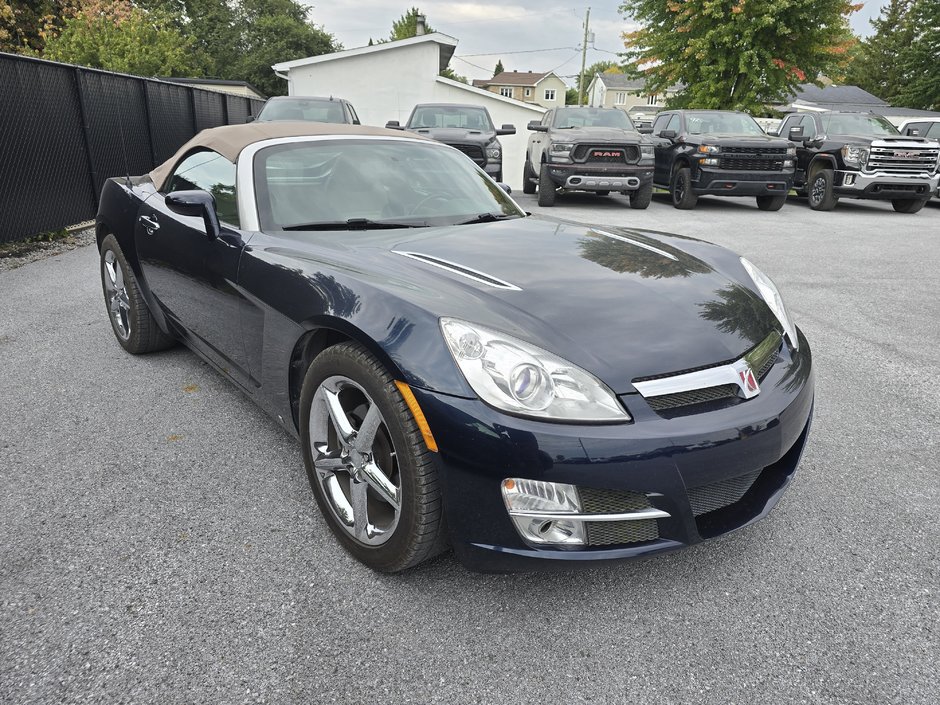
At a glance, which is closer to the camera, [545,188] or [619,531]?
[619,531]

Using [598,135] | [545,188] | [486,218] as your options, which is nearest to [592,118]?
[598,135]

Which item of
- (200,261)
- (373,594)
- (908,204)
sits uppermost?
(200,261)

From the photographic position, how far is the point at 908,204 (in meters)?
13.1

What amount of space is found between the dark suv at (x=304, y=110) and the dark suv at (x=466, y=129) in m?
1.02

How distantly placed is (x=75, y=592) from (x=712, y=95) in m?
25.0

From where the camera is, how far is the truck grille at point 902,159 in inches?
472

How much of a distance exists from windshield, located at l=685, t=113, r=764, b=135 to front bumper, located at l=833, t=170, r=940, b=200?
188 cm

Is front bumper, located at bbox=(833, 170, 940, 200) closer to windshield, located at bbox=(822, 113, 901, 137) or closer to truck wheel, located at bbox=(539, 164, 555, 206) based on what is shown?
windshield, located at bbox=(822, 113, 901, 137)

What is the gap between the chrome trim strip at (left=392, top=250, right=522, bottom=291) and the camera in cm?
219

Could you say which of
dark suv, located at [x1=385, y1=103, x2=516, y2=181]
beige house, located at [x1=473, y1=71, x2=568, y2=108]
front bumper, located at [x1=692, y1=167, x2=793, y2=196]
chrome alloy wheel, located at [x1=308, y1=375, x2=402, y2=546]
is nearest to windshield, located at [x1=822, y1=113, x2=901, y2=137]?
front bumper, located at [x1=692, y1=167, x2=793, y2=196]

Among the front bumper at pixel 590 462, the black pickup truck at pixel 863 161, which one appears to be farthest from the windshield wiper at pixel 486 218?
the black pickup truck at pixel 863 161

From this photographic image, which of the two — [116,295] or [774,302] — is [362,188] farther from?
[116,295]

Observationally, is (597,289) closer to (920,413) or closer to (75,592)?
(75,592)

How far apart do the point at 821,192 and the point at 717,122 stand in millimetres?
2561
